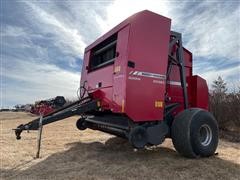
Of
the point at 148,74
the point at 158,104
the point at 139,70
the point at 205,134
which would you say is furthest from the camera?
the point at 205,134

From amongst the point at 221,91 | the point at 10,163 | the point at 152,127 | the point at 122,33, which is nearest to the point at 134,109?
the point at 152,127

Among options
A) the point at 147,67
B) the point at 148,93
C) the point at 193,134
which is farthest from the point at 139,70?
the point at 193,134

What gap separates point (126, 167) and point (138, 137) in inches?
24.4

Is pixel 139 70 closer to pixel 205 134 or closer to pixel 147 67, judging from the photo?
pixel 147 67

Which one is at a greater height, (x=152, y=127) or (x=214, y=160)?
(x=152, y=127)

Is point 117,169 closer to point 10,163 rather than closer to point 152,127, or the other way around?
point 152,127

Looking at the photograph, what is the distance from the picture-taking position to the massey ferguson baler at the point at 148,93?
5555 millimetres

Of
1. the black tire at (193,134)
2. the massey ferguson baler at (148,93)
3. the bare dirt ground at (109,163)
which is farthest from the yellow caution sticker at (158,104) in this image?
the bare dirt ground at (109,163)

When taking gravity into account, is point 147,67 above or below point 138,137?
above

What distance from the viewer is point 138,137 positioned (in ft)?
17.9

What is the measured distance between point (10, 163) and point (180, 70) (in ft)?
14.0

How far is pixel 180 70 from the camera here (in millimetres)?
6840

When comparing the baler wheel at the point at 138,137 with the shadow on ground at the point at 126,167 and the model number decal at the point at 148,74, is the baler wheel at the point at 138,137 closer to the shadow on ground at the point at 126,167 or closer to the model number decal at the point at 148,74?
the shadow on ground at the point at 126,167

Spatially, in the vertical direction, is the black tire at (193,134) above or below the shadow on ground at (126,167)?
above
